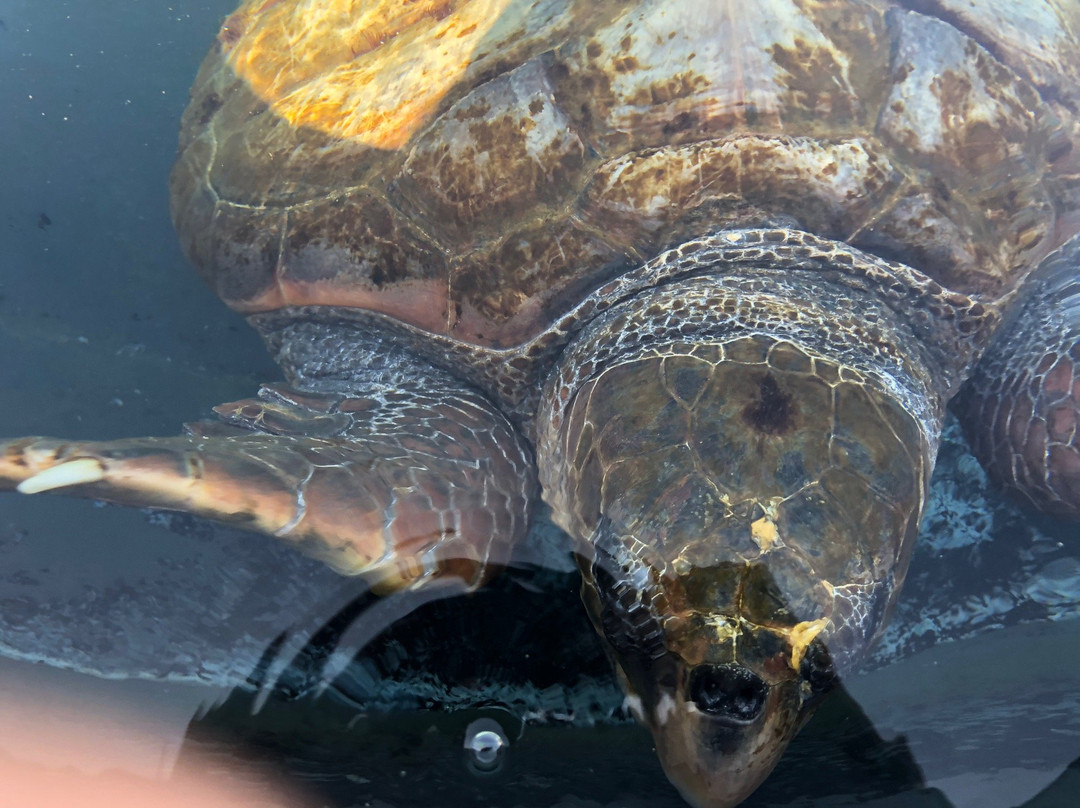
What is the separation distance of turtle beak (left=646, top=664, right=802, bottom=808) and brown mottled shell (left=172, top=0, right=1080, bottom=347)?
3.23ft

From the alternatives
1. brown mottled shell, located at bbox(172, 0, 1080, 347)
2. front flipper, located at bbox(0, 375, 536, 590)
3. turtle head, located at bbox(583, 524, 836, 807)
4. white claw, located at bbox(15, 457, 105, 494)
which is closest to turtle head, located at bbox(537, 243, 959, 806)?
turtle head, located at bbox(583, 524, 836, 807)

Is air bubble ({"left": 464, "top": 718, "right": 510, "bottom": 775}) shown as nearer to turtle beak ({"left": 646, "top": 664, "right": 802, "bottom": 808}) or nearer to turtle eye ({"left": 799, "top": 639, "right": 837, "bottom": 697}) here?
turtle beak ({"left": 646, "top": 664, "right": 802, "bottom": 808})

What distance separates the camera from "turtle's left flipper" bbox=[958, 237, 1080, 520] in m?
1.66

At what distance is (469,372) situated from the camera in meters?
1.88

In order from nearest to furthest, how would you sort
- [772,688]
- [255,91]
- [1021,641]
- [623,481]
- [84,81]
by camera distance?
[772,688] → [623,481] → [1021,641] → [255,91] → [84,81]

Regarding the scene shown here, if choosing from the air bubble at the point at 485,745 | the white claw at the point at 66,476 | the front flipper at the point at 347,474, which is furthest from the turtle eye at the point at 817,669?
the white claw at the point at 66,476

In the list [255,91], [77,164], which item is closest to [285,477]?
[255,91]

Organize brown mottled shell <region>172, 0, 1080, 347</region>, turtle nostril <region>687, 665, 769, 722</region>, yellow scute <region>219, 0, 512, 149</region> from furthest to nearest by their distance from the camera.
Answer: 1. yellow scute <region>219, 0, 512, 149</region>
2. brown mottled shell <region>172, 0, 1080, 347</region>
3. turtle nostril <region>687, 665, 769, 722</region>

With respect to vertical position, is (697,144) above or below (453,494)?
above

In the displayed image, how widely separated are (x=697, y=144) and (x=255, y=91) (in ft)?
4.84

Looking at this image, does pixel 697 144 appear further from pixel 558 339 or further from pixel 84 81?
pixel 84 81

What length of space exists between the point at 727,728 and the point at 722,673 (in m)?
0.09

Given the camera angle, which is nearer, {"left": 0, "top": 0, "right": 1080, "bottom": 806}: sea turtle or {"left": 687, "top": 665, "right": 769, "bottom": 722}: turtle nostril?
{"left": 687, "top": 665, "right": 769, "bottom": 722}: turtle nostril

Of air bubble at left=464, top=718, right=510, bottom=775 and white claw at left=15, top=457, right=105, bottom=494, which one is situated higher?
white claw at left=15, top=457, right=105, bottom=494
